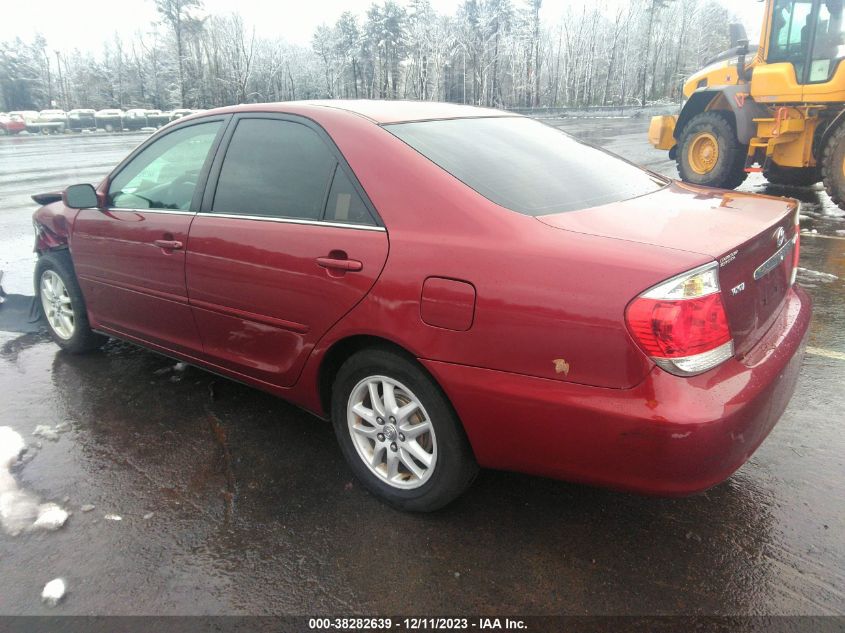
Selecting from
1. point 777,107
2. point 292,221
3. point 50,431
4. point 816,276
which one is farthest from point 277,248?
point 777,107

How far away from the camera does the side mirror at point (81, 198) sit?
12.3 feet

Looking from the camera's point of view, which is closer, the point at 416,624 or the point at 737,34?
the point at 416,624

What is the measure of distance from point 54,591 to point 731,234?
2.70 m

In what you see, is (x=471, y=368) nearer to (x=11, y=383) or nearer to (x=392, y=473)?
(x=392, y=473)

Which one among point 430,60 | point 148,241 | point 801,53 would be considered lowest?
point 148,241

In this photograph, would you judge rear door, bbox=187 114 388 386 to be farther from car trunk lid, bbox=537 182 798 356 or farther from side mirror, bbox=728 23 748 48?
side mirror, bbox=728 23 748 48

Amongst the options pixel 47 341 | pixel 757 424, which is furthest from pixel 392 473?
pixel 47 341

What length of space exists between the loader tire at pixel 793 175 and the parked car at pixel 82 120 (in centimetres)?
4540

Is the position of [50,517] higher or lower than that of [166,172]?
lower

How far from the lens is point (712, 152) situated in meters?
A: 9.77

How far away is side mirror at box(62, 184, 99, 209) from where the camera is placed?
375 cm

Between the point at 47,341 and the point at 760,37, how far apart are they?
9.51m

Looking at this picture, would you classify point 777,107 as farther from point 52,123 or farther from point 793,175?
point 52,123

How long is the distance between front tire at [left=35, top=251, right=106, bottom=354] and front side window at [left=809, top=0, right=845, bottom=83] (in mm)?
8988
